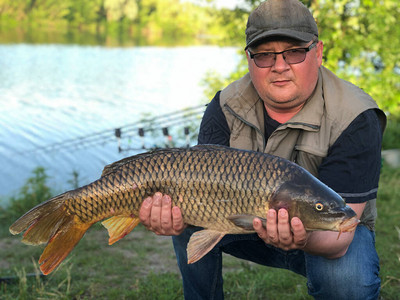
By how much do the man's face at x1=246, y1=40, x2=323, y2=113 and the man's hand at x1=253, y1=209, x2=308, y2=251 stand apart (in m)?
0.46

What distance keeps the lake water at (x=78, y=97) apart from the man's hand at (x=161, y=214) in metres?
2.76

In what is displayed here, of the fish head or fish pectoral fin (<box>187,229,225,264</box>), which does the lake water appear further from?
the fish head

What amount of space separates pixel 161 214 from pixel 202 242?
0.15m

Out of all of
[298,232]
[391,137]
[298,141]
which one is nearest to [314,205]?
[298,232]

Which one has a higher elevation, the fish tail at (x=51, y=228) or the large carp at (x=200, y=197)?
the large carp at (x=200, y=197)

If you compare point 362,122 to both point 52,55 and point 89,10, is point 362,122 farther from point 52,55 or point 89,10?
point 89,10

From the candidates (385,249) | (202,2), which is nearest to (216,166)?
(385,249)

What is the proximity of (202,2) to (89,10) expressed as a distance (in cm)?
2369

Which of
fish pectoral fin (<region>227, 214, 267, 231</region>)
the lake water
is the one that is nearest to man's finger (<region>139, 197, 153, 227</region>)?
fish pectoral fin (<region>227, 214, 267, 231</region>)

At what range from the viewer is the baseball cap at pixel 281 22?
5.54 feet

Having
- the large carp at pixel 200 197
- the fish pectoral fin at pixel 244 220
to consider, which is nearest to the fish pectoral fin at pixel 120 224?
the large carp at pixel 200 197

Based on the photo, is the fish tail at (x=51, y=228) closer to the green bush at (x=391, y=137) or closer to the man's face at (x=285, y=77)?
the man's face at (x=285, y=77)

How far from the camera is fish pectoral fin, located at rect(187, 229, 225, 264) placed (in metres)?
1.55

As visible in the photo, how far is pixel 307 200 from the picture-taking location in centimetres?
143
